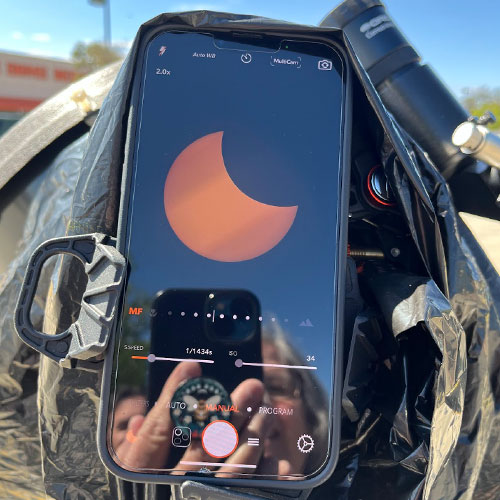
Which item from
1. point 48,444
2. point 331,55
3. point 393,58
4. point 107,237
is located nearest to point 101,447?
point 48,444

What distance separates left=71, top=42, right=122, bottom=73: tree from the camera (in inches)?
655

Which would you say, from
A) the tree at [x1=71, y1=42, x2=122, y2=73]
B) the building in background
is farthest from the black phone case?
the tree at [x1=71, y1=42, x2=122, y2=73]

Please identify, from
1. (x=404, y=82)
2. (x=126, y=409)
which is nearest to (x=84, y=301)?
(x=126, y=409)

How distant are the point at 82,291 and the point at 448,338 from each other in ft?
1.66

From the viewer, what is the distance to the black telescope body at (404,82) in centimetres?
96

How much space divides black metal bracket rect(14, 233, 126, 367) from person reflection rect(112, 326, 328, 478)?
0.12m

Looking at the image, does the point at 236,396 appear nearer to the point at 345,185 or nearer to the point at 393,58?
the point at 345,185

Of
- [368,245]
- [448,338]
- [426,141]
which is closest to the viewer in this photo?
[448,338]

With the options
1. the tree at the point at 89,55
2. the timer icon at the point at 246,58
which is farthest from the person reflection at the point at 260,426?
the tree at the point at 89,55

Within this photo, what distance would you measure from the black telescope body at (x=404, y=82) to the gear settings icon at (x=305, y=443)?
0.58m

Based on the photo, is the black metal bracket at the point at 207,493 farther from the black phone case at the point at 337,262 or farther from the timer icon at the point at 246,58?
the timer icon at the point at 246,58

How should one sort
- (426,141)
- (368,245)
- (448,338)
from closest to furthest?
(448,338), (368,245), (426,141)

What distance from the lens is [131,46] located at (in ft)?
2.27

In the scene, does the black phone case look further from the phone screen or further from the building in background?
the building in background
